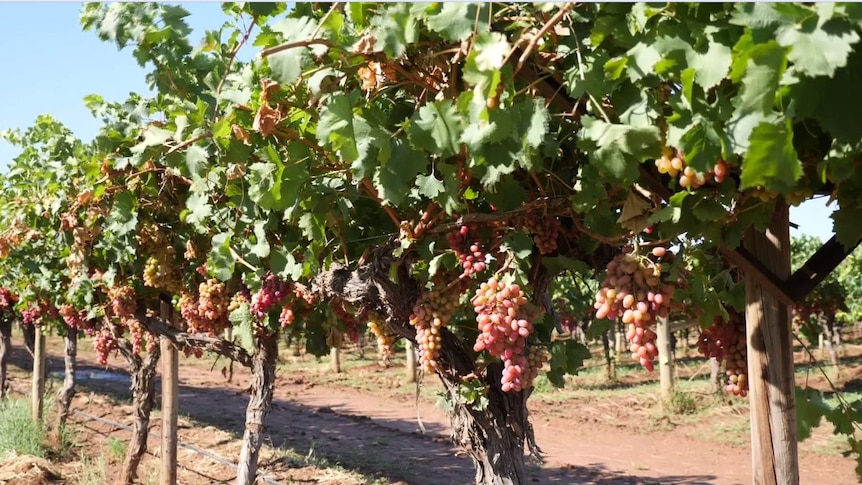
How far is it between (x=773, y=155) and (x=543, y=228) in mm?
1367

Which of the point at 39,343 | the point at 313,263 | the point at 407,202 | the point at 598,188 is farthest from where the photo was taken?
the point at 39,343

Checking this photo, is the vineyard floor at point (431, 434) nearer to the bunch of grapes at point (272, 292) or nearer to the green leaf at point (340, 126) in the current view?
the bunch of grapes at point (272, 292)

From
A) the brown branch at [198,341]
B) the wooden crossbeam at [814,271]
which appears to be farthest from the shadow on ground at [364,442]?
the wooden crossbeam at [814,271]

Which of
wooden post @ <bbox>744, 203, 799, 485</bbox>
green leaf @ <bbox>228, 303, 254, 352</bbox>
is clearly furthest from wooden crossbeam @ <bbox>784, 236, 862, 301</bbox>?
green leaf @ <bbox>228, 303, 254, 352</bbox>

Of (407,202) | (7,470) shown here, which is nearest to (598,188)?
(407,202)

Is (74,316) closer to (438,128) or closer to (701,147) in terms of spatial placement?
(438,128)

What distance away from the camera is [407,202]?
2.87 m

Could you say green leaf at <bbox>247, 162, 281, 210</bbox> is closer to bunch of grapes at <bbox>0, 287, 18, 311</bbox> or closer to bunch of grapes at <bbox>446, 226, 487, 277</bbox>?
bunch of grapes at <bbox>446, 226, 487, 277</bbox>

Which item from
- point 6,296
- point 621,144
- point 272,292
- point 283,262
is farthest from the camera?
point 6,296

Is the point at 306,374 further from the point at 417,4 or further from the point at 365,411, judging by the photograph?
the point at 417,4

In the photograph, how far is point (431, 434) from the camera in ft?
43.9

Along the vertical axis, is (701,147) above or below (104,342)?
above

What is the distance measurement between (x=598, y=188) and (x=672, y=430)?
39.8 feet

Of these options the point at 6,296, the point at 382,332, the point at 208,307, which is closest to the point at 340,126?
the point at 382,332
